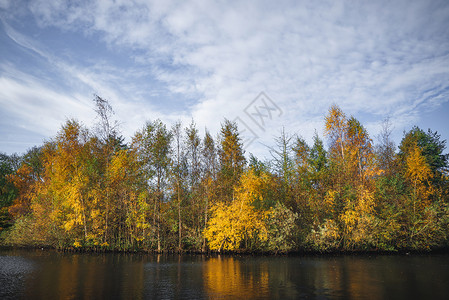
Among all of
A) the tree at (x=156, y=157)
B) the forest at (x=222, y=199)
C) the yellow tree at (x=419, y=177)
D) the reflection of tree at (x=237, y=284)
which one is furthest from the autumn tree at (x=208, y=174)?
the yellow tree at (x=419, y=177)

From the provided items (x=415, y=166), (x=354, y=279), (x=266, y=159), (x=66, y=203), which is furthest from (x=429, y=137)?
(x=66, y=203)

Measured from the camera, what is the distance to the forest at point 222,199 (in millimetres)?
24234

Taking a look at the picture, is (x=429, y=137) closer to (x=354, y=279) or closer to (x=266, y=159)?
(x=266, y=159)

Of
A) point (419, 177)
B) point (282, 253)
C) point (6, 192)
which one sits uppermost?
point (419, 177)

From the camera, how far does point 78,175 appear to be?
86.9 feet

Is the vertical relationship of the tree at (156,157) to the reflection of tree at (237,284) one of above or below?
above

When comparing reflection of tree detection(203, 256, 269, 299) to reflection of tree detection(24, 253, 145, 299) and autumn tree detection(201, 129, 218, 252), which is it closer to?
reflection of tree detection(24, 253, 145, 299)

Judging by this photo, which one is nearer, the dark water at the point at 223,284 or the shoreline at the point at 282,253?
the dark water at the point at 223,284

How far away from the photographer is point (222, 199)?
2712 centimetres

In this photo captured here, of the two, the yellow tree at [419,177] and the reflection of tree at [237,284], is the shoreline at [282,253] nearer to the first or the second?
the yellow tree at [419,177]

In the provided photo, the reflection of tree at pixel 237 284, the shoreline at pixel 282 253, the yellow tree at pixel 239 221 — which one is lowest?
the shoreline at pixel 282 253

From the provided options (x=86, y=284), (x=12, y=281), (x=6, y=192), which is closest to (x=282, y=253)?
(x=86, y=284)

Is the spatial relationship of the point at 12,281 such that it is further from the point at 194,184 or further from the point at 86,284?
the point at 194,184

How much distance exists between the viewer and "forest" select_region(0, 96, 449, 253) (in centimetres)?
2423
